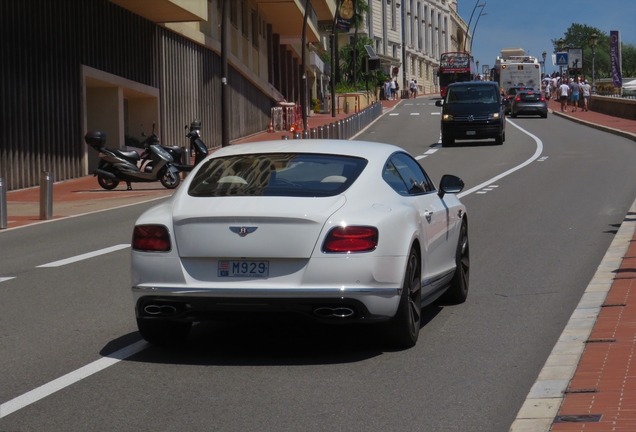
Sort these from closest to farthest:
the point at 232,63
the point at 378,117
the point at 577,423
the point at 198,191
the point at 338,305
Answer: the point at 577,423 → the point at 338,305 → the point at 198,191 → the point at 232,63 → the point at 378,117

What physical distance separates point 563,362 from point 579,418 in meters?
1.44

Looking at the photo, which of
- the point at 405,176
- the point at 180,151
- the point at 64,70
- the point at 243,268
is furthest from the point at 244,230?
the point at 64,70

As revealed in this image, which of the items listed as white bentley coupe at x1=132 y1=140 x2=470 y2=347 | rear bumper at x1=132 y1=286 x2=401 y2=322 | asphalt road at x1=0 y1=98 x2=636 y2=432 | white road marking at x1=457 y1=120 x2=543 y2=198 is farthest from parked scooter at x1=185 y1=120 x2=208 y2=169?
rear bumper at x1=132 y1=286 x2=401 y2=322

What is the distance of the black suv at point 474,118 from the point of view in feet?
119

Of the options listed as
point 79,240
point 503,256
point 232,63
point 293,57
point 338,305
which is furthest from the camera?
point 293,57

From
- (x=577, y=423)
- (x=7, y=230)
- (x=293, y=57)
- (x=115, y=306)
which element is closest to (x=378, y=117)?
(x=293, y=57)

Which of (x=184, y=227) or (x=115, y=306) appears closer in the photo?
(x=184, y=227)

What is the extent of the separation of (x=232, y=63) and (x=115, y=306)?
35.9 metres

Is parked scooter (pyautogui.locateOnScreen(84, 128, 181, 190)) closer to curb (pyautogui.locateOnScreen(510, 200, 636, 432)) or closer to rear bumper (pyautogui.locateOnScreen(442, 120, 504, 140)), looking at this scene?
curb (pyautogui.locateOnScreen(510, 200, 636, 432))

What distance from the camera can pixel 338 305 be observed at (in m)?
6.71

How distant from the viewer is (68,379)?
6.55 m

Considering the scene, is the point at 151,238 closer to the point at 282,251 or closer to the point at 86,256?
the point at 282,251

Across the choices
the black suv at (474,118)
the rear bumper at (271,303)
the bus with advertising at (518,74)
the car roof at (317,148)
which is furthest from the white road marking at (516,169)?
the bus with advertising at (518,74)

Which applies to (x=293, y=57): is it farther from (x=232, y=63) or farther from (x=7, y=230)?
(x=7, y=230)
